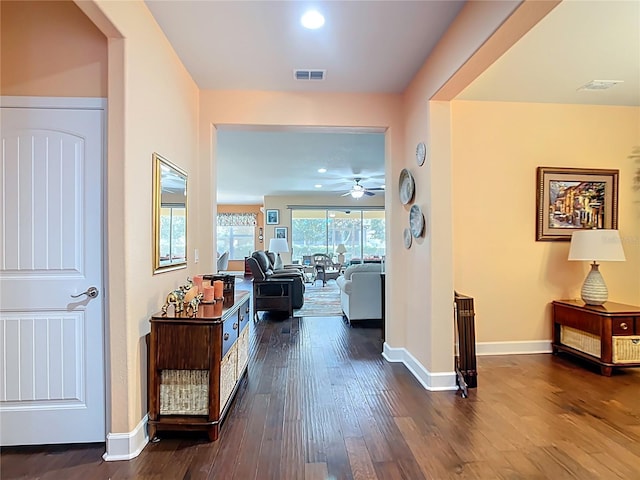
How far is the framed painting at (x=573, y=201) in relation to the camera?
3.81 metres

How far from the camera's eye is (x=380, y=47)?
2703 mm

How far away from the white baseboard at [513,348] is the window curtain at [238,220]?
34.7ft

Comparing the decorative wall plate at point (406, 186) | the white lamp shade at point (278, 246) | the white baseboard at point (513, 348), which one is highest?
the decorative wall plate at point (406, 186)

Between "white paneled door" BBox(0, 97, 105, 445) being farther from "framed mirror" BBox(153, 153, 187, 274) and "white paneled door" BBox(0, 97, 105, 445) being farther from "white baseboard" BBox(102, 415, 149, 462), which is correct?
"framed mirror" BBox(153, 153, 187, 274)

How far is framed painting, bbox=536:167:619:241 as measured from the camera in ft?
12.5

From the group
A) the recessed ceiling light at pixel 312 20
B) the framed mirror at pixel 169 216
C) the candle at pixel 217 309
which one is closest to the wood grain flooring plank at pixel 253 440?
the candle at pixel 217 309

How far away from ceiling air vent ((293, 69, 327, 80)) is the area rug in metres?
3.89

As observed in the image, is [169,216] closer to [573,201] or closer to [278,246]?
[573,201]

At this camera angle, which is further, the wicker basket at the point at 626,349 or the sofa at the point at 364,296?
the sofa at the point at 364,296

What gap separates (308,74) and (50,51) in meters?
1.88

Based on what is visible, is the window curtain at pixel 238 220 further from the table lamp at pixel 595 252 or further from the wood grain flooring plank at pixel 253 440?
the table lamp at pixel 595 252

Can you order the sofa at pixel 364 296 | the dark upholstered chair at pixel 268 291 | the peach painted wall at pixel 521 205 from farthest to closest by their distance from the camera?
the dark upholstered chair at pixel 268 291, the sofa at pixel 364 296, the peach painted wall at pixel 521 205

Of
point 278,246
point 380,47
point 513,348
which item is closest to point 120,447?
point 380,47

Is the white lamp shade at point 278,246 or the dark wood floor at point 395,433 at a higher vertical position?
the white lamp shade at point 278,246
